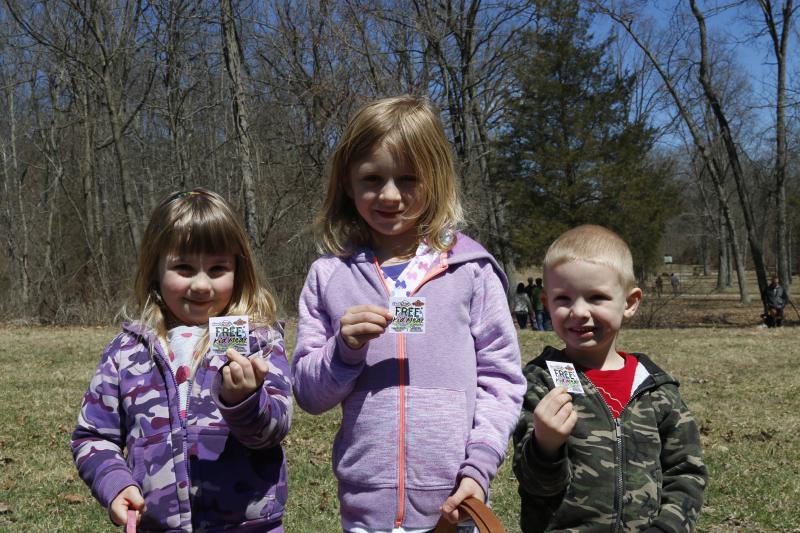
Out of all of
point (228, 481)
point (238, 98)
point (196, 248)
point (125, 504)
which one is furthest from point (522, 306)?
point (125, 504)

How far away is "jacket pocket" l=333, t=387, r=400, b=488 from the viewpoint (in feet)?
6.66

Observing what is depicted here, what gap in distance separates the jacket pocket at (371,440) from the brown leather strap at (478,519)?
18cm

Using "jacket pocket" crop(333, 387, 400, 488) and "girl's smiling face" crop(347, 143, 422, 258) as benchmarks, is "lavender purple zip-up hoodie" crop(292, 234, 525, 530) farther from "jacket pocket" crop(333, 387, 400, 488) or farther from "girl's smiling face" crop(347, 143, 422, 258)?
"girl's smiling face" crop(347, 143, 422, 258)

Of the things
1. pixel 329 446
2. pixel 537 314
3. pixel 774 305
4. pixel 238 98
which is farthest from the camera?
pixel 537 314

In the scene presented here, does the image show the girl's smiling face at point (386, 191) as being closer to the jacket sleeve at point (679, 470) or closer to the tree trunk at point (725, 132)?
the jacket sleeve at point (679, 470)

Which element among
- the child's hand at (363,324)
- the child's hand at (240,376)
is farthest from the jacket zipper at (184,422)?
the child's hand at (363,324)

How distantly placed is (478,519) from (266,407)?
0.65 meters

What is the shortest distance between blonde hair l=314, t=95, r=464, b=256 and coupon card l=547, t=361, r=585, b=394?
1.65ft

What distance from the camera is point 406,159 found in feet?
7.19

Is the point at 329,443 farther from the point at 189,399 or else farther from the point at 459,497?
the point at 459,497

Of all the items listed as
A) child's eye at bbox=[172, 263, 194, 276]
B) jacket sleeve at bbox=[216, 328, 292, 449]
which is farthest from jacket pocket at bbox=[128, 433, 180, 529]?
child's eye at bbox=[172, 263, 194, 276]

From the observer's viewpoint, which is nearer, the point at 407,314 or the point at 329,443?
the point at 407,314

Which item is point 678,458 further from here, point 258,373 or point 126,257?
point 126,257

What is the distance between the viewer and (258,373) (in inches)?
76.4
